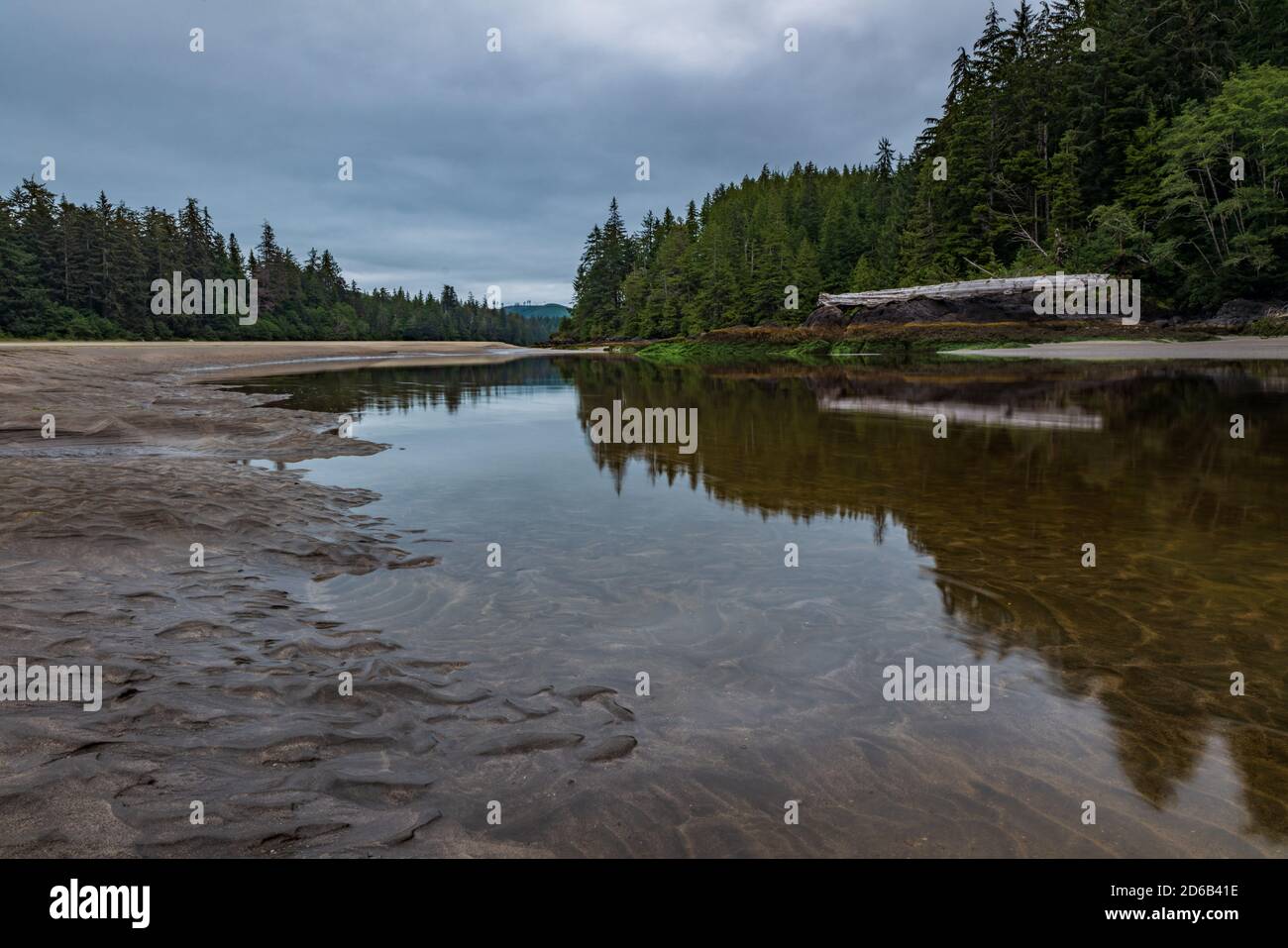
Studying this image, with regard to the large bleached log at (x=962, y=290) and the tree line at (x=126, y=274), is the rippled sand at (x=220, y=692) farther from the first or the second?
the tree line at (x=126, y=274)

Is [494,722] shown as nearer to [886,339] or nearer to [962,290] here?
[886,339]

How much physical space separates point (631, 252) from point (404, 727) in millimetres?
120711

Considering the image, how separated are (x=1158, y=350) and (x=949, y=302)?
50.5ft

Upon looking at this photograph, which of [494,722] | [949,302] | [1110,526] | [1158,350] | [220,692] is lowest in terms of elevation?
[494,722]

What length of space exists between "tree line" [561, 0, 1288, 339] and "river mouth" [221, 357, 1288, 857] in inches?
1560

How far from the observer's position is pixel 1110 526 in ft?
30.0

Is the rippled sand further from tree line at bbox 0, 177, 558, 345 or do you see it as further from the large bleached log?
tree line at bbox 0, 177, 558, 345

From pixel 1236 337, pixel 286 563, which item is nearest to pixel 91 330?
pixel 286 563

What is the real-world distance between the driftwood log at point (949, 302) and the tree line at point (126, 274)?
264 ft

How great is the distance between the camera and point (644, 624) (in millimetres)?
6352

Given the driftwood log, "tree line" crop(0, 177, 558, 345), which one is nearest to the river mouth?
the driftwood log

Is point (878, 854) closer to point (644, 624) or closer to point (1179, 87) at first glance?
point (644, 624)

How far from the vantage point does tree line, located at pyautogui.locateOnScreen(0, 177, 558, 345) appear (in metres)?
76.3

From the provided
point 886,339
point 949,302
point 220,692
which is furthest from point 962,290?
point 220,692
